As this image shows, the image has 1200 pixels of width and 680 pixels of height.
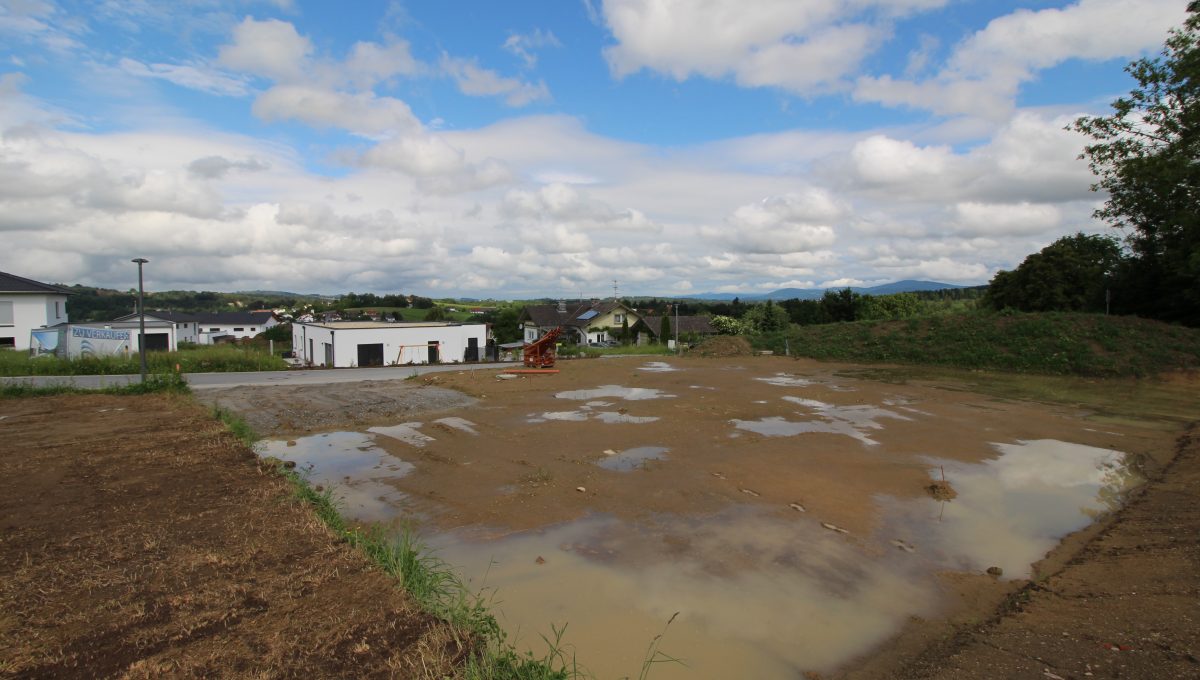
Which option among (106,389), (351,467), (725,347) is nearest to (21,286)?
(106,389)

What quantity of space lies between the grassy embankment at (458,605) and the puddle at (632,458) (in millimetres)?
3395

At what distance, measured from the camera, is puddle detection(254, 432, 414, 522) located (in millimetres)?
6938

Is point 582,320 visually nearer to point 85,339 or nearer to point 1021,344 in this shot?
point 85,339

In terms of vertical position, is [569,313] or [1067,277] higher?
[1067,277]

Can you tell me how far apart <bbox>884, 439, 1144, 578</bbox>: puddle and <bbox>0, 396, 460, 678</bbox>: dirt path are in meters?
5.31

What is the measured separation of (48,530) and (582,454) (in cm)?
633

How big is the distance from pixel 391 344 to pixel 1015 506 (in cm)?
2752

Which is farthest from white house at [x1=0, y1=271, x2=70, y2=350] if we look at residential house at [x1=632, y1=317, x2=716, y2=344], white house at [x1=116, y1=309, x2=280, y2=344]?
residential house at [x1=632, y1=317, x2=716, y2=344]

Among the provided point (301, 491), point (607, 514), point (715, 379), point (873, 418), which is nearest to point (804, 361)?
point (715, 379)

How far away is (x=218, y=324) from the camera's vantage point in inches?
2571

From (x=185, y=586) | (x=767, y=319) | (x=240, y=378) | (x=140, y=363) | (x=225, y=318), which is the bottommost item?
(x=240, y=378)

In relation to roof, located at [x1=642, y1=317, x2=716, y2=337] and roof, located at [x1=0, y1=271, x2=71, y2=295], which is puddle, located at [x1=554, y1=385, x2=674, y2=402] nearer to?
roof, located at [x1=0, y1=271, x2=71, y2=295]

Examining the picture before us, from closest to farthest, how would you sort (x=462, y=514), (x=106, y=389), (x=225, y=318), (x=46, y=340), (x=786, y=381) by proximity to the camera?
(x=462, y=514)
(x=106, y=389)
(x=786, y=381)
(x=46, y=340)
(x=225, y=318)

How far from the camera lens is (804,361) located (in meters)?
26.5
